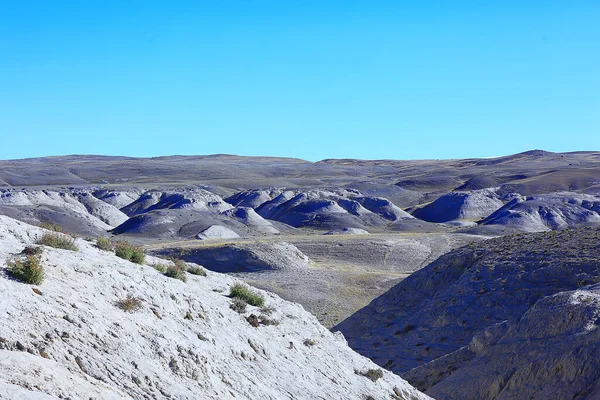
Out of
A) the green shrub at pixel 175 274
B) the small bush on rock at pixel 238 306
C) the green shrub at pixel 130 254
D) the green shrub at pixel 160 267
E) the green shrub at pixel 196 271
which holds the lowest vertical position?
the small bush on rock at pixel 238 306

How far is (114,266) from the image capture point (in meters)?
10.5

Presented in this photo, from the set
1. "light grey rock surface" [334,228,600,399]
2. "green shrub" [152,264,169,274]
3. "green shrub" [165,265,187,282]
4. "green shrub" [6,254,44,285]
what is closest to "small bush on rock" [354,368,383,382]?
"green shrub" [165,265,187,282]

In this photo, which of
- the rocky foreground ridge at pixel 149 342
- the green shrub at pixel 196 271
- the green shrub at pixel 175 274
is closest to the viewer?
the rocky foreground ridge at pixel 149 342

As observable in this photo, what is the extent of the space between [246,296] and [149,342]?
3.98 meters

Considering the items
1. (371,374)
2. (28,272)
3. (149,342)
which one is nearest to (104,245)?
(28,272)

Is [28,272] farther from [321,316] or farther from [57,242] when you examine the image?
[321,316]

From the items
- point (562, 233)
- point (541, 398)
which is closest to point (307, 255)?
point (562, 233)

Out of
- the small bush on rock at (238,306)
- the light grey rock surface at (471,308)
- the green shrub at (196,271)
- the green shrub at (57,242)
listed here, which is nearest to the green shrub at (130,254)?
the green shrub at (57,242)

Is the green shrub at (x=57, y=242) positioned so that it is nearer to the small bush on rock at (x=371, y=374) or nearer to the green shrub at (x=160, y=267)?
the green shrub at (x=160, y=267)

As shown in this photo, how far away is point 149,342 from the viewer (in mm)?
8656

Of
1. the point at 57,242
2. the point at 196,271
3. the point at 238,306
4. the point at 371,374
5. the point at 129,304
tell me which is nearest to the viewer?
the point at 129,304

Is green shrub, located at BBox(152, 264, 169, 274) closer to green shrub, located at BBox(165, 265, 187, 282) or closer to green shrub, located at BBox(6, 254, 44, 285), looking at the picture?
green shrub, located at BBox(165, 265, 187, 282)

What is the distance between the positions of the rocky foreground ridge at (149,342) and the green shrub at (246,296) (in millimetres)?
147

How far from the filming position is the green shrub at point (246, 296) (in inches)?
492
